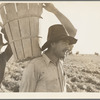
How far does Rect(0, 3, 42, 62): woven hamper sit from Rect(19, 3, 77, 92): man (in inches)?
3.8

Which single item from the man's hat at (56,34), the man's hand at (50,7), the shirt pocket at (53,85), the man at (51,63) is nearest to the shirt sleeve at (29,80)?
the man at (51,63)

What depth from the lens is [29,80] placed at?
264cm

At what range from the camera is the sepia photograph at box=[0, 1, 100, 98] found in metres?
2.68

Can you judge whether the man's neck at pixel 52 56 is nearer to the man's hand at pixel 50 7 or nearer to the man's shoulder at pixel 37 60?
the man's shoulder at pixel 37 60

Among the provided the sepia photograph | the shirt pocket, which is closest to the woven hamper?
the sepia photograph

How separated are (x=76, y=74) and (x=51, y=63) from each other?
26 cm

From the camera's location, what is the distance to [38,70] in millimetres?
2676

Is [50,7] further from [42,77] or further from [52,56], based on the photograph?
[42,77]

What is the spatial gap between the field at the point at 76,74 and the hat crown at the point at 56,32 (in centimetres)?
22

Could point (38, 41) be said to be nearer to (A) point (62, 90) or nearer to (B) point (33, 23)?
(B) point (33, 23)

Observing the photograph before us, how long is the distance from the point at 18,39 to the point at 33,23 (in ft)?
0.67

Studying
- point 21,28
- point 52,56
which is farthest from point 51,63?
point 21,28

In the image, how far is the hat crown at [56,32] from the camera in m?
2.72

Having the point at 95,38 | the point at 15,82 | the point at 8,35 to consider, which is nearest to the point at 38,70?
the point at 15,82
